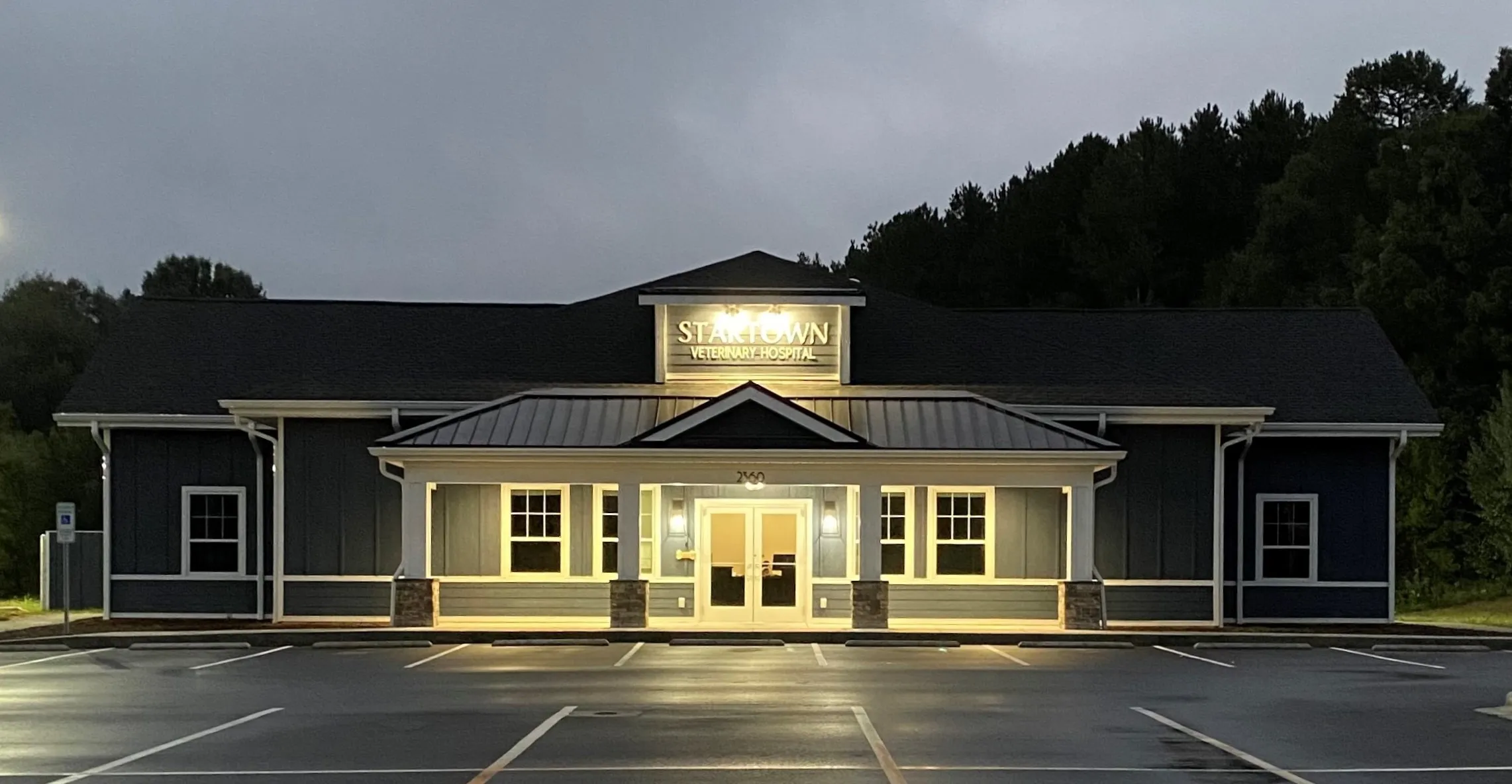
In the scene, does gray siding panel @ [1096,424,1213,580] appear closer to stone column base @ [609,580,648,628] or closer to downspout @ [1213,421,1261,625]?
downspout @ [1213,421,1261,625]

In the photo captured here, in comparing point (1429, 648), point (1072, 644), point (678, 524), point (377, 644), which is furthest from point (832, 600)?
point (1429, 648)

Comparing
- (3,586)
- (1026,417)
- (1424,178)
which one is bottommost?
(3,586)

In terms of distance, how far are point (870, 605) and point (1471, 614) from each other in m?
15.5

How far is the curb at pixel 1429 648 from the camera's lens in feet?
85.0

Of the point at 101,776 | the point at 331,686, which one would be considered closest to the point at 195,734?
the point at 101,776

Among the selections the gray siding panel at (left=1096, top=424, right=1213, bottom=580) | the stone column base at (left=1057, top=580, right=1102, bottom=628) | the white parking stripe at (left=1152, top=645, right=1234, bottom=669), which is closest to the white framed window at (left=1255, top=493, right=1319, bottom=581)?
the gray siding panel at (left=1096, top=424, right=1213, bottom=580)

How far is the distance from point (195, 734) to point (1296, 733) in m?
9.39

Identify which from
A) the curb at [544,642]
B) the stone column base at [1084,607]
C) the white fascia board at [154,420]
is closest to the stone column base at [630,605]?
the curb at [544,642]

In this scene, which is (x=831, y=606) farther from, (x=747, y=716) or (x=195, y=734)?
(x=195, y=734)

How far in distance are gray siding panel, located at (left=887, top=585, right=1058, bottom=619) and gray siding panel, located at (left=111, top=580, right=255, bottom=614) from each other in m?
10.5

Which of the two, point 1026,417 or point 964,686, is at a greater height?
point 1026,417

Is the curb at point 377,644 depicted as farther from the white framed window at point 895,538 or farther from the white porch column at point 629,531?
the white framed window at point 895,538

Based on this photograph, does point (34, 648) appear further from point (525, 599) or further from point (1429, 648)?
point (1429, 648)

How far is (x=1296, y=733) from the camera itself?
50.4 feet
